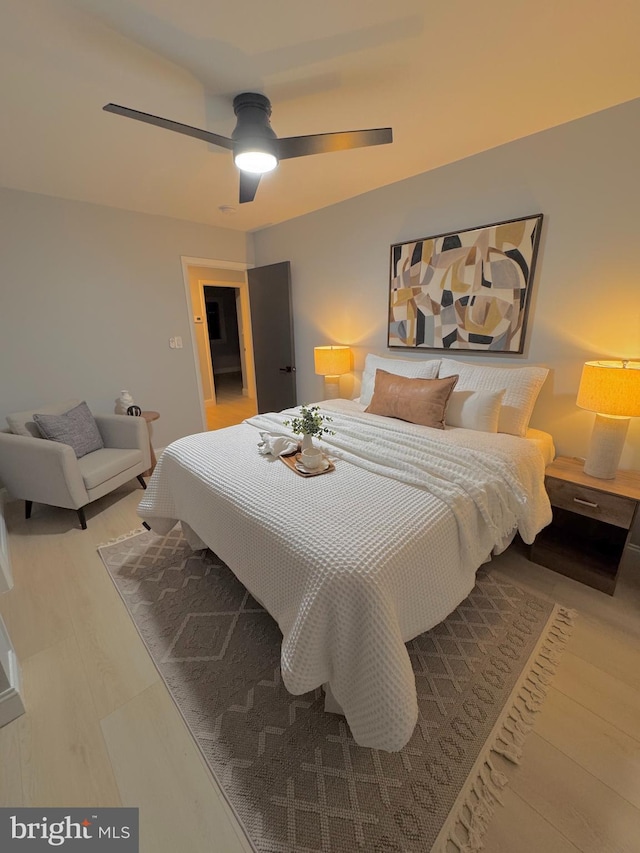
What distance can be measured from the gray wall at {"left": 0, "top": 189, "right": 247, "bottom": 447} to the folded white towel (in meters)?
2.36

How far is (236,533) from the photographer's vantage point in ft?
4.93

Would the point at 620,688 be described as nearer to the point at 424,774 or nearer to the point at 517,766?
the point at 517,766

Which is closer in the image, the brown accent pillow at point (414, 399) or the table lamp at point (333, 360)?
the brown accent pillow at point (414, 399)

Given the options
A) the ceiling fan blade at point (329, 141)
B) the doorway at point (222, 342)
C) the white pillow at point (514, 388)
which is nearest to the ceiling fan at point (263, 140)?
the ceiling fan blade at point (329, 141)

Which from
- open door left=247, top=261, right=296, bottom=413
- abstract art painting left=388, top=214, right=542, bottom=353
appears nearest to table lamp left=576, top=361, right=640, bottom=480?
abstract art painting left=388, top=214, right=542, bottom=353

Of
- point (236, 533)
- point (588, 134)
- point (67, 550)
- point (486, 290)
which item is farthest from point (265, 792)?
point (588, 134)

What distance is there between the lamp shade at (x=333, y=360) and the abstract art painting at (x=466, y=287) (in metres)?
0.55

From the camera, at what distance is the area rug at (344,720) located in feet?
3.48

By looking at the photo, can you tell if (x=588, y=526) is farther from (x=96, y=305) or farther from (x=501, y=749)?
(x=96, y=305)

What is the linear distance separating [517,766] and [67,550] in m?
2.65

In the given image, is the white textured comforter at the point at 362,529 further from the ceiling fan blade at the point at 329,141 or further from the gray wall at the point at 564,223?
the ceiling fan blade at the point at 329,141

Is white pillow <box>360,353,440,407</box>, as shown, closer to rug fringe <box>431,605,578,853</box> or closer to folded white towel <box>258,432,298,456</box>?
folded white towel <box>258,432,298,456</box>

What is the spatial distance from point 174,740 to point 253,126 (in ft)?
8.54

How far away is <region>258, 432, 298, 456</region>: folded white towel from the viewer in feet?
6.26
